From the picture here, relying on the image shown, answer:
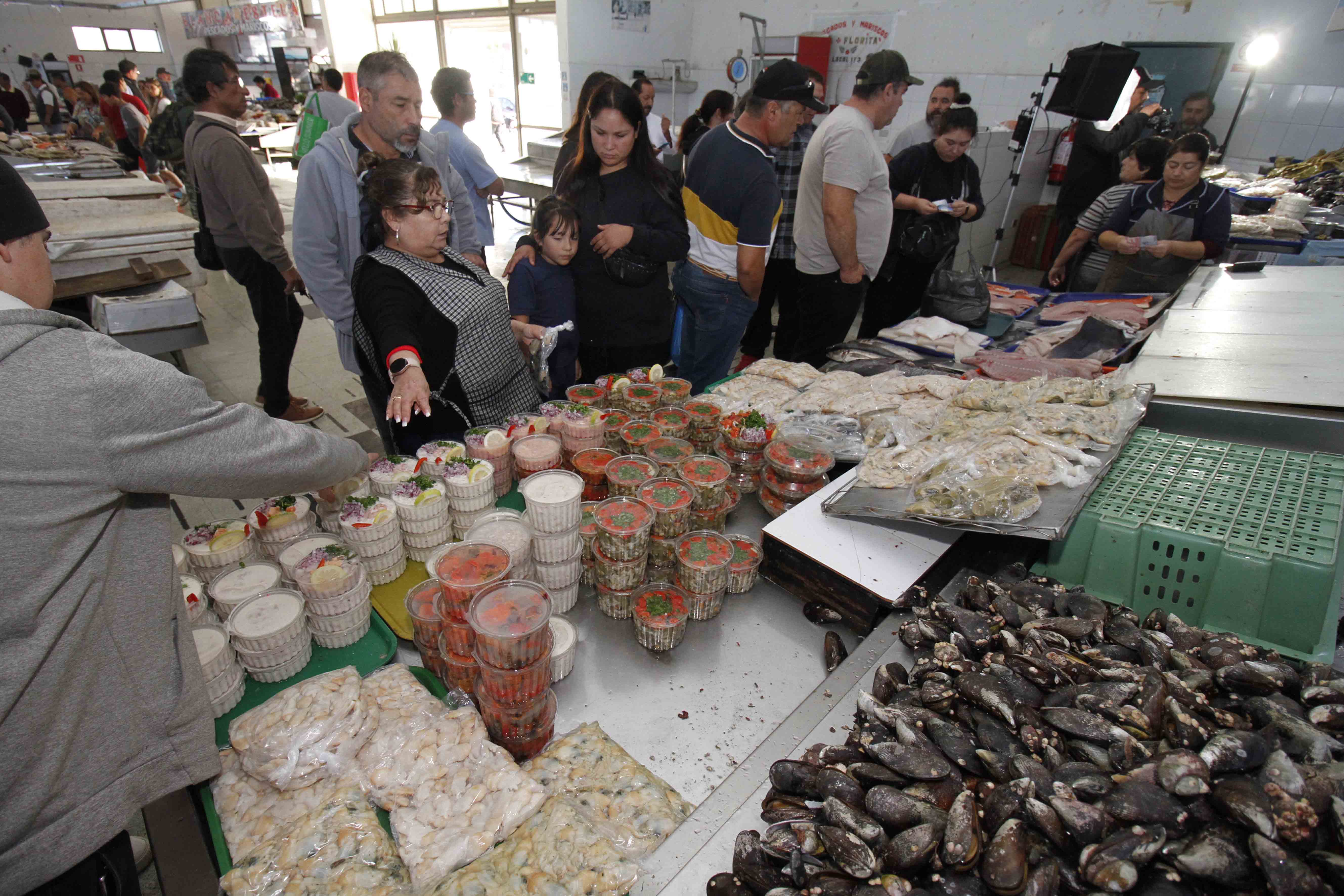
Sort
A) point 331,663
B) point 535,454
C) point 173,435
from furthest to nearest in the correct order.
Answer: point 535,454
point 331,663
point 173,435

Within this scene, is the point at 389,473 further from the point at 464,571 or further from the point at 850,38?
the point at 850,38

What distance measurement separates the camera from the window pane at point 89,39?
18203mm

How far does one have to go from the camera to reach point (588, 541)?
1725 mm

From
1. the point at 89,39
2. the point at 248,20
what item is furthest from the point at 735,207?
the point at 89,39

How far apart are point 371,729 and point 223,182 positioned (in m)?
3.65

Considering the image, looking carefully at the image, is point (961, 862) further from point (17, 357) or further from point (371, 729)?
point (17, 357)

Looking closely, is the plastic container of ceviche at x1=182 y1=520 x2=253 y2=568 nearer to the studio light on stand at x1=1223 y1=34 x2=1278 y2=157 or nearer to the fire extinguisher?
the fire extinguisher

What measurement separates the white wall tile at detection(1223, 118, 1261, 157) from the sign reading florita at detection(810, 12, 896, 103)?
4222 millimetres

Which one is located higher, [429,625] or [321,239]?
[321,239]

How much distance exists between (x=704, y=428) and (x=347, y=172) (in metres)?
1.89

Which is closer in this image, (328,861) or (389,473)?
(328,861)

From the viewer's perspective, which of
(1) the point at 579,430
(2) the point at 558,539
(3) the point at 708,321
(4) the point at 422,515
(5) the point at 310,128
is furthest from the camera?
(5) the point at 310,128

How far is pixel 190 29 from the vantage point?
A: 19156mm

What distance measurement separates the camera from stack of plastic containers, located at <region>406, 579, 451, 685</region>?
1400mm
